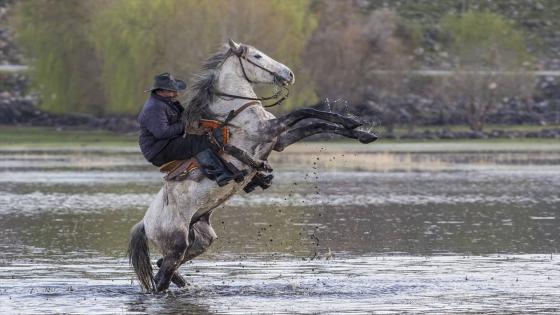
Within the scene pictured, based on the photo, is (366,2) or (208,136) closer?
(208,136)

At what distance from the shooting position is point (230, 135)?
52.2ft

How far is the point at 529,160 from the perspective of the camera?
42.8 meters

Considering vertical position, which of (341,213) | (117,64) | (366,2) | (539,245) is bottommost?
(366,2)

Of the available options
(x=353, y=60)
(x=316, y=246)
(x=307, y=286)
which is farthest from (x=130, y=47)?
(x=307, y=286)

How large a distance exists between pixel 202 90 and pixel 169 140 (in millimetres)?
595

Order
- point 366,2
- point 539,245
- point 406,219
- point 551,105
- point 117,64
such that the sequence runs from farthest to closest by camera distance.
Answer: point 366,2, point 551,105, point 117,64, point 406,219, point 539,245

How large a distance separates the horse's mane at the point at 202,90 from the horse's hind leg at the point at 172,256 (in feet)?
3.51

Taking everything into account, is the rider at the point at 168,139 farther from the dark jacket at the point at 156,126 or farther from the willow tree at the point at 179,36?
the willow tree at the point at 179,36

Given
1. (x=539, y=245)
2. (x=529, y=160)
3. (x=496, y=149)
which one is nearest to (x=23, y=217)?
(x=539, y=245)

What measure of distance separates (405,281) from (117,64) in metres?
47.0

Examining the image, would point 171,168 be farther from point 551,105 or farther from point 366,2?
point 366,2

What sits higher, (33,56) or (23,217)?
(23,217)

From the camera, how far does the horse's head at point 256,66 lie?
16.1 metres

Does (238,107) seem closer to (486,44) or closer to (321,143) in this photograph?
(321,143)
